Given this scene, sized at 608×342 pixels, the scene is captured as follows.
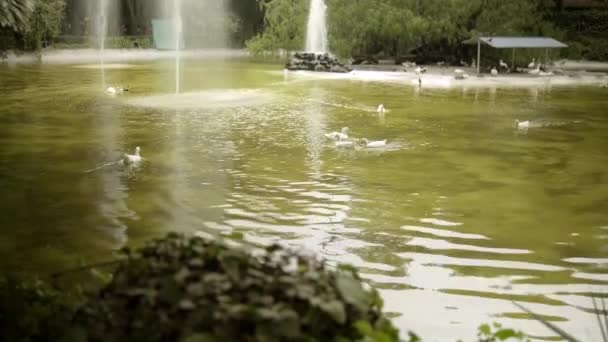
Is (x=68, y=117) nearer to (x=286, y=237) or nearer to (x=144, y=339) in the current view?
(x=286, y=237)

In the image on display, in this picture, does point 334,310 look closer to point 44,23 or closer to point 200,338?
point 200,338

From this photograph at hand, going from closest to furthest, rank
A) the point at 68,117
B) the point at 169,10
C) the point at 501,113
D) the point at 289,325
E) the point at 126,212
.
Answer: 1. the point at 289,325
2. the point at 126,212
3. the point at 68,117
4. the point at 501,113
5. the point at 169,10

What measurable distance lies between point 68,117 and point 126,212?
32.1 ft

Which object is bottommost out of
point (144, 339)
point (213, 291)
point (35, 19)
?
point (144, 339)

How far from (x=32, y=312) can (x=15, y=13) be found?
12.1 m

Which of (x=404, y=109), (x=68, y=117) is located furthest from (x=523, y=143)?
(x=68, y=117)

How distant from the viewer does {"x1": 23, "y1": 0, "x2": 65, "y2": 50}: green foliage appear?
3653 cm

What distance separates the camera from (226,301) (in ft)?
8.79

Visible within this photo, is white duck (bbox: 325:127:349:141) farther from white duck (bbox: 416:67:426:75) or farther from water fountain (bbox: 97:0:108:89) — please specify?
water fountain (bbox: 97:0:108:89)

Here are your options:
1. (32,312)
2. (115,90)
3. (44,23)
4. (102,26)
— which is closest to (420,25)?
(115,90)

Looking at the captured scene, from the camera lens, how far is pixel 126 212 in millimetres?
9461

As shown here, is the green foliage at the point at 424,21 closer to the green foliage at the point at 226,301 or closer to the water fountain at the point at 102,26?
the water fountain at the point at 102,26

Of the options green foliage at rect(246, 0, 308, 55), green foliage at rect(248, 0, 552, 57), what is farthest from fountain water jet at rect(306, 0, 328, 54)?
green foliage at rect(248, 0, 552, 57)

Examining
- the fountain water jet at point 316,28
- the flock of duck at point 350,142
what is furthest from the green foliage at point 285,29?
the flock of duck at point 350,142
